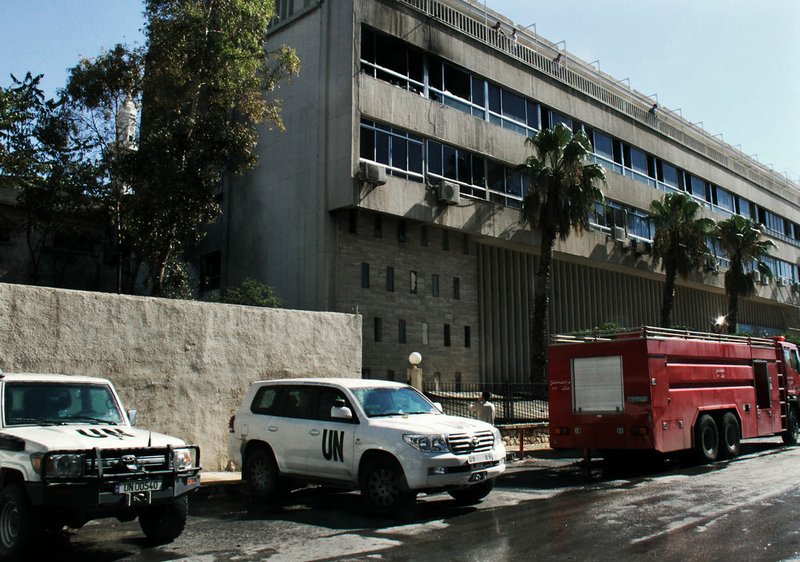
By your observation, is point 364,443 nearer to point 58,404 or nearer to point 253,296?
point 58,404

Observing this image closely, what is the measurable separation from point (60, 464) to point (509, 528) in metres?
4.95

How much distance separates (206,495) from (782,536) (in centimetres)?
826

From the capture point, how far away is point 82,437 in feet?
23.8

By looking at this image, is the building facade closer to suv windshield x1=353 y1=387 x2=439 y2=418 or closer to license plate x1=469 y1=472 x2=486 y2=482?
suv windshield x1=353 y1=387 x2=439 y2=418

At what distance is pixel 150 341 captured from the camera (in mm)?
13180

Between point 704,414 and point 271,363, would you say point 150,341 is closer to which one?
point 271,363

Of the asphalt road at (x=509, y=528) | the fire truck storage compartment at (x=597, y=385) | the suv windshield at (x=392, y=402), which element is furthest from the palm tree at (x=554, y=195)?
the suv windshield at (x=392, y=402)

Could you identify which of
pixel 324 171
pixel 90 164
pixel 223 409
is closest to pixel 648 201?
pixel 324 171

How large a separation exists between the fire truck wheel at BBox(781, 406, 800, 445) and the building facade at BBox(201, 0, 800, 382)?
11.0 metres

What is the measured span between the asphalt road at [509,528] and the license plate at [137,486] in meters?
0.73

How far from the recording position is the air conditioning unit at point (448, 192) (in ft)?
82.1

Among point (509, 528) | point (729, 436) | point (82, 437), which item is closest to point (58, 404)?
point (82, 437)

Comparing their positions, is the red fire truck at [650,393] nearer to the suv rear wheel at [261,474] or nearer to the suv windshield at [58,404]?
Answer: the suv rear wheel at [261,474]

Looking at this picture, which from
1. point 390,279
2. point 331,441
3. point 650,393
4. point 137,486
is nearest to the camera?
point 137,486
